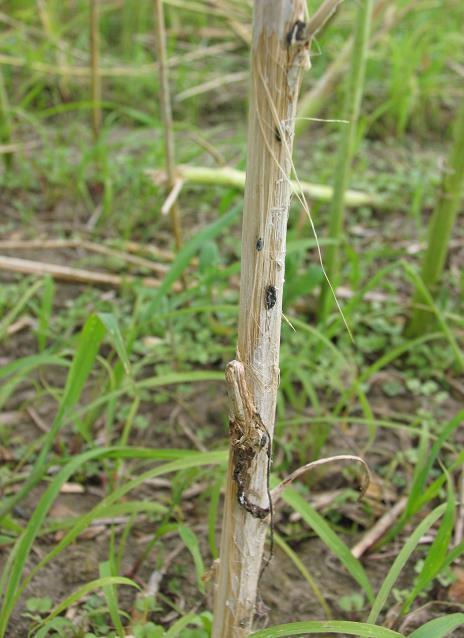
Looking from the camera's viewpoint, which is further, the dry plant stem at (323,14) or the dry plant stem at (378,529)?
the dry plant stem at (378,529)

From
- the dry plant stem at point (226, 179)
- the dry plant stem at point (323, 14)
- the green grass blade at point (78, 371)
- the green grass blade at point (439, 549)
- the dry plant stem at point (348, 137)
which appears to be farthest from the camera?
the dry plant stem at point (226, 179)

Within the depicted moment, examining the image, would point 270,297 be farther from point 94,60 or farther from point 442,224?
point 94,60

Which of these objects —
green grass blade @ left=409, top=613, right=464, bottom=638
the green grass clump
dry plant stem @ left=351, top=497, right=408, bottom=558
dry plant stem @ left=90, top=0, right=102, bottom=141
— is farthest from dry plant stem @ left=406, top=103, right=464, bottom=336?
dry plant stem @ left=90, top=0, right=102, bottom=141

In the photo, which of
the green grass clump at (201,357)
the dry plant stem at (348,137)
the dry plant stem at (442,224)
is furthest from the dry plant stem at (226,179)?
the dry plant stem at (442,224)

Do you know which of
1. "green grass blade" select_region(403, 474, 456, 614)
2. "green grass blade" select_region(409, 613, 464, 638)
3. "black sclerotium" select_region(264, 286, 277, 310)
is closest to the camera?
"black sclerotium" select_region(264, 286, 277, 310)

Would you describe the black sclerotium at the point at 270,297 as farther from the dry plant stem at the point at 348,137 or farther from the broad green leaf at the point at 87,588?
the dry plant stem at the point at 348,137

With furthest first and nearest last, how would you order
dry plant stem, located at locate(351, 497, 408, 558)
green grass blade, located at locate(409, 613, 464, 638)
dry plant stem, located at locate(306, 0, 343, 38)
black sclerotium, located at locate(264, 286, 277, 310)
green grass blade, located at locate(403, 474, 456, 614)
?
dry plant stem, located at locate(351, 497, 408, 558)
green grass blade, located at locate(403, 474, 456, 614)
green grass blade, located at locate(409, 613, 464, 638)
black sclerotium, located at locate(264, 286, 277, 310)
dry plant stem, located at locate(306, 0, 343, 38)

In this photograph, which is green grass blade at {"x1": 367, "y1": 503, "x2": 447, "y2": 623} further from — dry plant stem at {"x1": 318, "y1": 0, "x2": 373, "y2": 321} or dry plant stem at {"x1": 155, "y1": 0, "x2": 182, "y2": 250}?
dry plant stem at {"x1": 155, "y1": 0, "x2": 182, "y2": 250}

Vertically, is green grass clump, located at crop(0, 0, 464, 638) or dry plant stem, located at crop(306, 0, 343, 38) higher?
dry plant stem, located at crop(306, 0, 343, 38)

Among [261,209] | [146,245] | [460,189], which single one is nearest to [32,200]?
[146,245]
